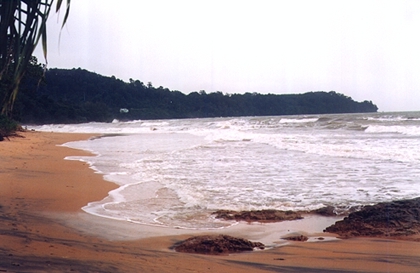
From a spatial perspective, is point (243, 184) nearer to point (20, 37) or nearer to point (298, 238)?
point (298, 238)

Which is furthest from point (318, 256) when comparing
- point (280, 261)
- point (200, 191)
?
point (200, 191)

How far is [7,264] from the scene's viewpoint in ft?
11.2

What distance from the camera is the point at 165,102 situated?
11094cm

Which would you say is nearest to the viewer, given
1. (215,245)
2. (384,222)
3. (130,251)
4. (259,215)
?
(130,251)

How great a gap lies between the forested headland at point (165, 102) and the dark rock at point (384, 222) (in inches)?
2839

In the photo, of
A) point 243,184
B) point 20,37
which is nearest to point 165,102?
point 243,184

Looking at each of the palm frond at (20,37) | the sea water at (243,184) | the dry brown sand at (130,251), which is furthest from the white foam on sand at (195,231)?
the palm frond at (20,37)

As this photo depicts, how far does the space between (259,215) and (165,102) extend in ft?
347

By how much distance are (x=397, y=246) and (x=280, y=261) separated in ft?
4.64

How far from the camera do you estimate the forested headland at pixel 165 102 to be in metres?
83.9

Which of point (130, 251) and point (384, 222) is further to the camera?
point (384, 222)

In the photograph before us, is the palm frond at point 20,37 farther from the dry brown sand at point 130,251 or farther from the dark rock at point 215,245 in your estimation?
the dark rock at point 215,245

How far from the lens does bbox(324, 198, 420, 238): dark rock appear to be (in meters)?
5.30

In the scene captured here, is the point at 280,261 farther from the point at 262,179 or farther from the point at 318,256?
the point at 262,179
